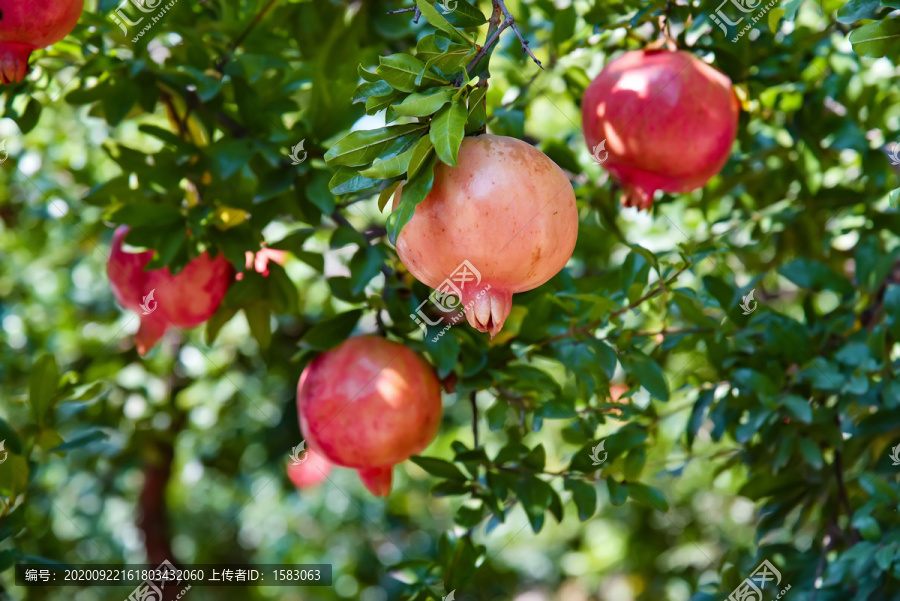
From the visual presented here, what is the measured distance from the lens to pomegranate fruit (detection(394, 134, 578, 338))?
1.02 meters

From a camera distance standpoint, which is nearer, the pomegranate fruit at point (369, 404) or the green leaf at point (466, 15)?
the green leaf at point (466, 15)

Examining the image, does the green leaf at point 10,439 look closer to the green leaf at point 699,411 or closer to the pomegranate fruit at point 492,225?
the pomegranate fruit at point 492,225

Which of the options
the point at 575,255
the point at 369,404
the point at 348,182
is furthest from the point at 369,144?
the point at 575,255

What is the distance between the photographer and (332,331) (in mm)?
1631

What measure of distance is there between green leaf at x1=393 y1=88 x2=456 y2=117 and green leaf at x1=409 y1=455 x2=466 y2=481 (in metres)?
0.80

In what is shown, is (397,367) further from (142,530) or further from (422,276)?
(142,530)

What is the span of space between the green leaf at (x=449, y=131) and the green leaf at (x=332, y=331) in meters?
0.68
